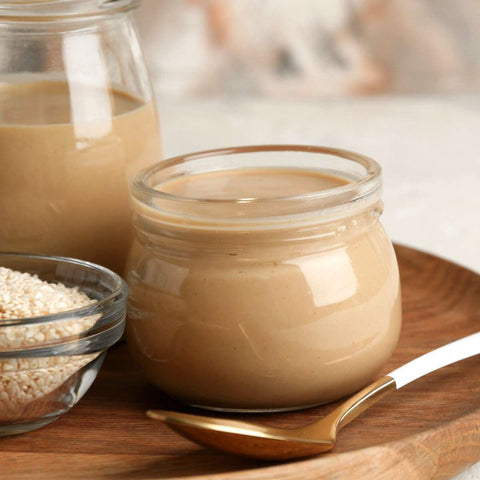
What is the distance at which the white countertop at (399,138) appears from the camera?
63.1 inches

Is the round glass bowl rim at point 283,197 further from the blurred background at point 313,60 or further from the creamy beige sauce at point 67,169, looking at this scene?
the blurred background at point 313,60

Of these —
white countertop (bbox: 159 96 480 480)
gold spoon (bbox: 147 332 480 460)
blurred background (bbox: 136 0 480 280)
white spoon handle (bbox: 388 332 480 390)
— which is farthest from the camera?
Result: blurred background (bbox: 136 0 480 280)

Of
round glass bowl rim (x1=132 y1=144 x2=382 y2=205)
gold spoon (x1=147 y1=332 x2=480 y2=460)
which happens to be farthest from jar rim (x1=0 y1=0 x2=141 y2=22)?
gold spoon (x1=147 y1=332 x2=480 y2=460)

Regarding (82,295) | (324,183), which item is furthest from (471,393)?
(82,295)

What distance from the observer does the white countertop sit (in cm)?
160

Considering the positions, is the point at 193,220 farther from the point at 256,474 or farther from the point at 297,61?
the point at 297,61

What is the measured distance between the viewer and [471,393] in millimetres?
853


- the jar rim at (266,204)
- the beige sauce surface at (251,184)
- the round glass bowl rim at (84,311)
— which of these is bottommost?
the round glass bowl rim at (84,311)

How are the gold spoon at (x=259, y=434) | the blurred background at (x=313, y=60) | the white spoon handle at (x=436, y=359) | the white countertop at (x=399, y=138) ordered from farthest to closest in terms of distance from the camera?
the blurred background at (x=313, y=60) < the white countertop at (x=399, y=138) < the white spoon handle at (x=436, y=359) < the gold spoon at (x=259, y=434)

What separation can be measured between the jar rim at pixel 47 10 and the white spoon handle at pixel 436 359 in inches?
17.8

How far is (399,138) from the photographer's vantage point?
2.09 m

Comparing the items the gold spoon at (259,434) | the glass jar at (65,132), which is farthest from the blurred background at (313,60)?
the gold spoon at (259,434)

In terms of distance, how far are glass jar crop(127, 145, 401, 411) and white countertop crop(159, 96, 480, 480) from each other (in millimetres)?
637

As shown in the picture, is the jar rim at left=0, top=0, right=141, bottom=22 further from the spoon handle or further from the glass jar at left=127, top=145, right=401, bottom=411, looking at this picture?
the spoon handle
